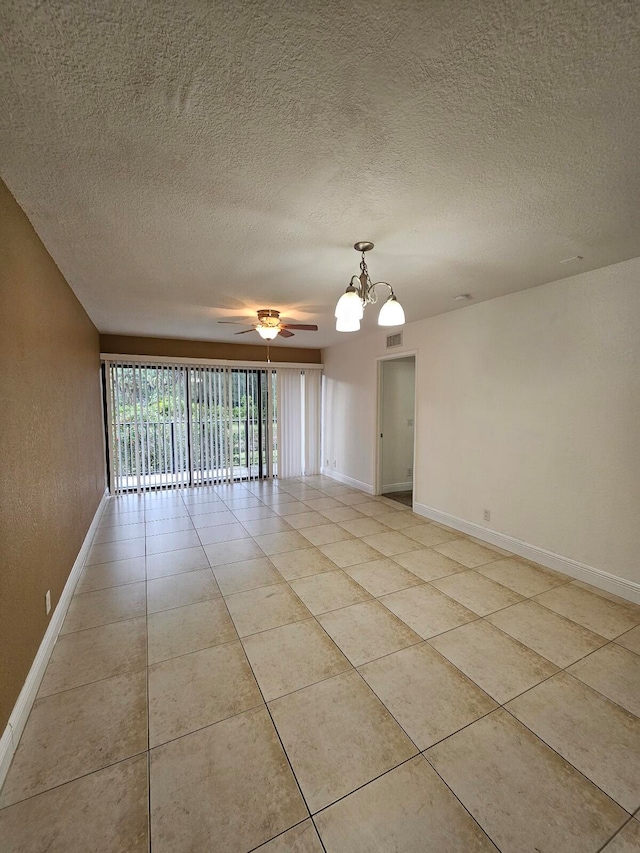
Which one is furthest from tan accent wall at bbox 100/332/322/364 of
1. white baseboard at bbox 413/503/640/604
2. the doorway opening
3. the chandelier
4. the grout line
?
the grout line

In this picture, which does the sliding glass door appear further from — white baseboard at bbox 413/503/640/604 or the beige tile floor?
white baseboard at bbox 413/503/640/604

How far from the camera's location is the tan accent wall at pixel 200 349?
557 cm

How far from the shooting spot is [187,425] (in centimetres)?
614

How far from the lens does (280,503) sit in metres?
5.21

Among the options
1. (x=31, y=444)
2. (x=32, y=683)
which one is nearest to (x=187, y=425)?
(x=31, y=444)

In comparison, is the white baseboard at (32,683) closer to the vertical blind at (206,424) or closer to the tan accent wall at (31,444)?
the tan accent wall at (31,444)

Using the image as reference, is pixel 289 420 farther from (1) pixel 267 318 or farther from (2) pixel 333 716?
(2) pixel 333 716

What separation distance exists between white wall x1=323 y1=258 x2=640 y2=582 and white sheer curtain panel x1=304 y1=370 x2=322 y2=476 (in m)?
2.62

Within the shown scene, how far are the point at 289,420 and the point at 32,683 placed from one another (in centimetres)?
533

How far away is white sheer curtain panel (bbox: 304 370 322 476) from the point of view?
6.96 meters

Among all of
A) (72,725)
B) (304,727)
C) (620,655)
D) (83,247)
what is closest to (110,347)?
(83,247)

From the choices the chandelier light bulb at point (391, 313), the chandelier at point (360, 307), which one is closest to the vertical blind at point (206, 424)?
the chandelier at point (360, 307)

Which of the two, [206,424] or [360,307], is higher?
[360,307]

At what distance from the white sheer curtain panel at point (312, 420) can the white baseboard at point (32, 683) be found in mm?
4585
